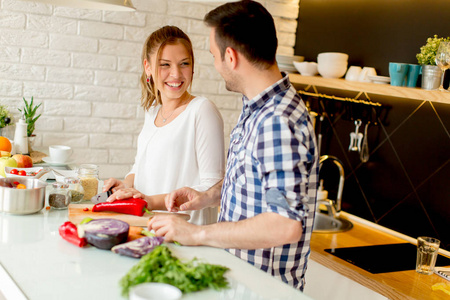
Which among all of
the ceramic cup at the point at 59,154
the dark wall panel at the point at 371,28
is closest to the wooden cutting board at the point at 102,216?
the ceramic cup at the point at 59,154

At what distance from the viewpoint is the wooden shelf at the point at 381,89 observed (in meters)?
2.68

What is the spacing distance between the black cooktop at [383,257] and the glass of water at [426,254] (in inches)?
3.2

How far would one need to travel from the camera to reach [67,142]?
341cm

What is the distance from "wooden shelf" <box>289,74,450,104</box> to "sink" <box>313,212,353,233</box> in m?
0.82

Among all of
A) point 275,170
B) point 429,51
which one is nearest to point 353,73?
point 429,51

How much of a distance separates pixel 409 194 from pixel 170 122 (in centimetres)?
158

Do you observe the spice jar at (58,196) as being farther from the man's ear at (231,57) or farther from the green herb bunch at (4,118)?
the green herb bunch at (4,118)

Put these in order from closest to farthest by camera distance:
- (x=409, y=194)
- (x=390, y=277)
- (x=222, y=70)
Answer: (x=222, y=70) → (x=390, y=277) → (x=409, y=194)

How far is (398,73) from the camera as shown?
292 centimetres

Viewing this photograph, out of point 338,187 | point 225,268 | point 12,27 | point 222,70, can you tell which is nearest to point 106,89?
point 12,27

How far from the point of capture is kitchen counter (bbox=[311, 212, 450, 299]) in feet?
7.86

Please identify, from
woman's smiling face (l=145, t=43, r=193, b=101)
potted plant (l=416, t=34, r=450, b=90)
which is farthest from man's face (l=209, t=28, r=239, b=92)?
potted plant (l=416, t=34, r=450, b=90)

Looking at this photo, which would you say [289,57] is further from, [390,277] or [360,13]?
[390,277]

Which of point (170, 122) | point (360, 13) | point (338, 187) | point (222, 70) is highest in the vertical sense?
point (360, 13)
